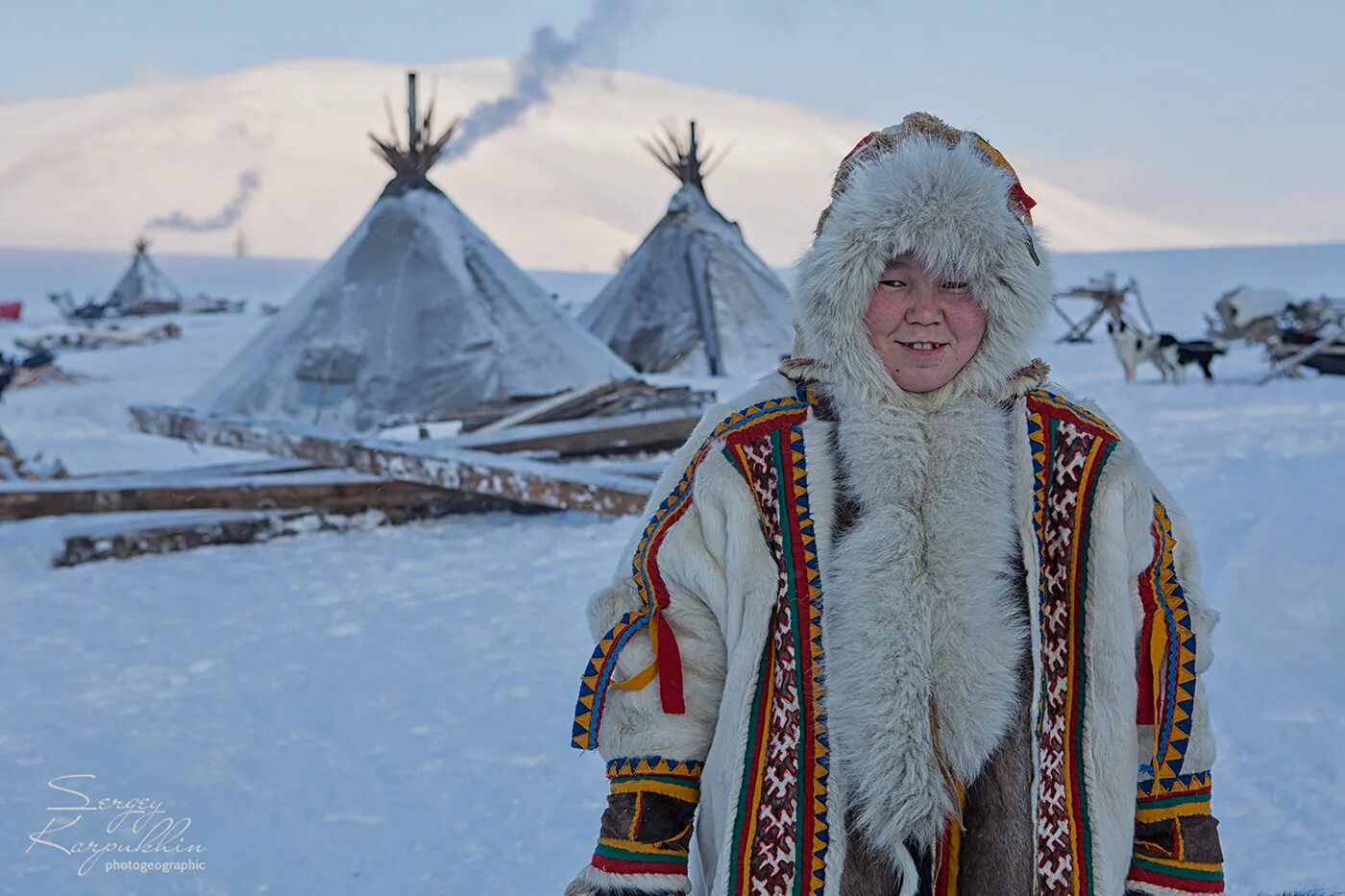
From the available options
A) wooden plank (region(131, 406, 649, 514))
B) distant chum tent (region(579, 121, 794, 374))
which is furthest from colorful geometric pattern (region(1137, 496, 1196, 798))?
distant chum tent (region(579, 121, 794, 374))

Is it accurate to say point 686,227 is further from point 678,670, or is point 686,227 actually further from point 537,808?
point 678,670

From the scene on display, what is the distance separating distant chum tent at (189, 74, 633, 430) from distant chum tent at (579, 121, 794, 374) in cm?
344

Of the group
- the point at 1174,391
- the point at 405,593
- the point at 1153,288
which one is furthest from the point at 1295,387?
the point at 1153,288

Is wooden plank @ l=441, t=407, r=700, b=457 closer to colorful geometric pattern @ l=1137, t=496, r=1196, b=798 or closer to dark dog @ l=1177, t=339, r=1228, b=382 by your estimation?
colorful geometric pattern @ l=1137, t=496, r=1196, b=798

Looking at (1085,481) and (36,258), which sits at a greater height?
(36,258)

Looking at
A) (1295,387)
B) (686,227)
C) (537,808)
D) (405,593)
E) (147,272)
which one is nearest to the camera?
(537,808)

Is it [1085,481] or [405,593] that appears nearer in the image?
[1085,481]

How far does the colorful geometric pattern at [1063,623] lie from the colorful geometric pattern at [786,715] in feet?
0.92

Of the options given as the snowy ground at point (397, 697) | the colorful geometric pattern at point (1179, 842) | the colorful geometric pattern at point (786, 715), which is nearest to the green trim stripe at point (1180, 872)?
the colorful geometric pattern at point (1179, 842)

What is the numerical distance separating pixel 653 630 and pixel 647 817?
24 centimetres

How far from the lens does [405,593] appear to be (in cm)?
606

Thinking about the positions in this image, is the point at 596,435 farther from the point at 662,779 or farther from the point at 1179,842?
the point at 1179,842

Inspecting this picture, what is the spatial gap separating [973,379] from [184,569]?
577 cm

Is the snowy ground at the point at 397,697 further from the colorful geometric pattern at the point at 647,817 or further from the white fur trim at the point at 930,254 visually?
the white fur trim at the point at 930,254
